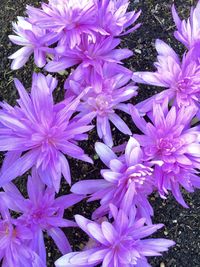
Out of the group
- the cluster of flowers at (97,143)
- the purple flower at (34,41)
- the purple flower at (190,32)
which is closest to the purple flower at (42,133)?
the cluster of flowers at (97,143)

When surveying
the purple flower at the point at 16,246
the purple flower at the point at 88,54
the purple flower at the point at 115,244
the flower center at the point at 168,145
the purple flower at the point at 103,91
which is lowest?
the purple flower at the point at 115,244

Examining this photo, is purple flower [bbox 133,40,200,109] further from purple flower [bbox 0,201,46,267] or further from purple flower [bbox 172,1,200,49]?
purple flower [bbox 0,201,46,267]

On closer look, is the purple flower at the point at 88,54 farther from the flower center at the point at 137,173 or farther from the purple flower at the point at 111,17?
the flower center at the point at 137,173

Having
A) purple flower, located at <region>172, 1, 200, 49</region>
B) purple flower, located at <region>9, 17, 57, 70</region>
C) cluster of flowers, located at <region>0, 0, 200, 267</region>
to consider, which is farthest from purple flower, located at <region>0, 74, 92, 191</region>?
purple flower, located at <region>172, 1, 200, 49</region>

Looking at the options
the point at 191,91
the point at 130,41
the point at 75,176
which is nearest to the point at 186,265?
the point at 75,176

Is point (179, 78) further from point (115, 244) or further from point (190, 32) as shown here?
point (115, 244)
